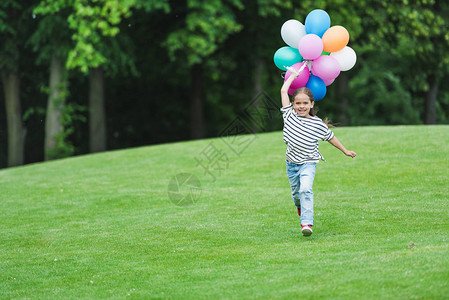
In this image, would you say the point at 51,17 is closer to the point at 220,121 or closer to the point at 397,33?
the point at 220,121

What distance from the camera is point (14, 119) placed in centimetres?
2464

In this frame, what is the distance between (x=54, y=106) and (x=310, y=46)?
16.5 metres

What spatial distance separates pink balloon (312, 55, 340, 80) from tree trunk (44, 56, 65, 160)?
16.0 metres

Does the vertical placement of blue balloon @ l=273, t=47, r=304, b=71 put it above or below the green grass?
above

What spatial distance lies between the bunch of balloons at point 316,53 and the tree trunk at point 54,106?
1575 cm

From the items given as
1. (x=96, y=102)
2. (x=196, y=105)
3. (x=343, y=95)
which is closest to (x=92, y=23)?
(x=96, y=102)

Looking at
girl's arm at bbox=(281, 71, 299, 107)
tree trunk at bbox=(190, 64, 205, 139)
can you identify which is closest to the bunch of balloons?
girl's arm at bbox=(281, 71, 299, 107)

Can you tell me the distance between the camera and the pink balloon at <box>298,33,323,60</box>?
7.90m

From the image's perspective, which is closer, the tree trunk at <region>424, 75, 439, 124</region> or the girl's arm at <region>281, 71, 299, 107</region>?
the girl's arm at <region>281, 71, 299, 107</region>

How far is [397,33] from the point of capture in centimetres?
2530

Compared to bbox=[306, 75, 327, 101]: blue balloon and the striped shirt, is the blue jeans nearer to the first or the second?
the striped shirt

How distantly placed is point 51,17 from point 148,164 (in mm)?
9234

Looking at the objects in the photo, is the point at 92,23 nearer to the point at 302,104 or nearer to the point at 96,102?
the point at 96,102

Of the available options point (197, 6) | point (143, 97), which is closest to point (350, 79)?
point (143, 97)
